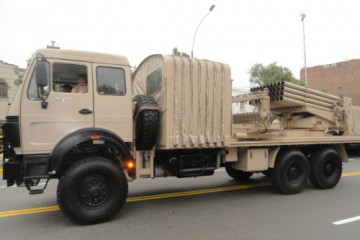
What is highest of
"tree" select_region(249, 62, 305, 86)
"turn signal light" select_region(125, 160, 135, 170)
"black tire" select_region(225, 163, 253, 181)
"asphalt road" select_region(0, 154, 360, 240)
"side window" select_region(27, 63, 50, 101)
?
"tree" select_region(249, 62, 305, 86)

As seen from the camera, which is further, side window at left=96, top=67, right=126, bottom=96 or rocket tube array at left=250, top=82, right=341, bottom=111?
rocket tube array at left=250, top=82, right=341, bottom=111

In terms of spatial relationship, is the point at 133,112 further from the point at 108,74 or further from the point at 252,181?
the point at 252,181

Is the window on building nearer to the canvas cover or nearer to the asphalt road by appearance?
the asphalt road

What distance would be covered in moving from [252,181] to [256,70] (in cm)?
2672

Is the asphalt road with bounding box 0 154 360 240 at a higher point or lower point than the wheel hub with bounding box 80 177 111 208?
lower

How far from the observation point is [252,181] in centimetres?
865

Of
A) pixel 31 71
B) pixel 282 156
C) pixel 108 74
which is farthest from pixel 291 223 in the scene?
pixel 31 71

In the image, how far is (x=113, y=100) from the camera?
212 inches

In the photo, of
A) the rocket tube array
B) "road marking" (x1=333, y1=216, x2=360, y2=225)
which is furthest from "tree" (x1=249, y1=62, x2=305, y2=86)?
"road marking" (x1=333, y1=216, x2=360, y2=225)

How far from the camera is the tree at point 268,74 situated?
31812 mm

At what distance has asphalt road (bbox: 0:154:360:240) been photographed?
15.0 feet

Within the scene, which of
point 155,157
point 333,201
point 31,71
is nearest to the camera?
point 31,71

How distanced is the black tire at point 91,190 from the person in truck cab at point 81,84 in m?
1.23

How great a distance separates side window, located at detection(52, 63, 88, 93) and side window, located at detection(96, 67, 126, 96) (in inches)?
9.9
